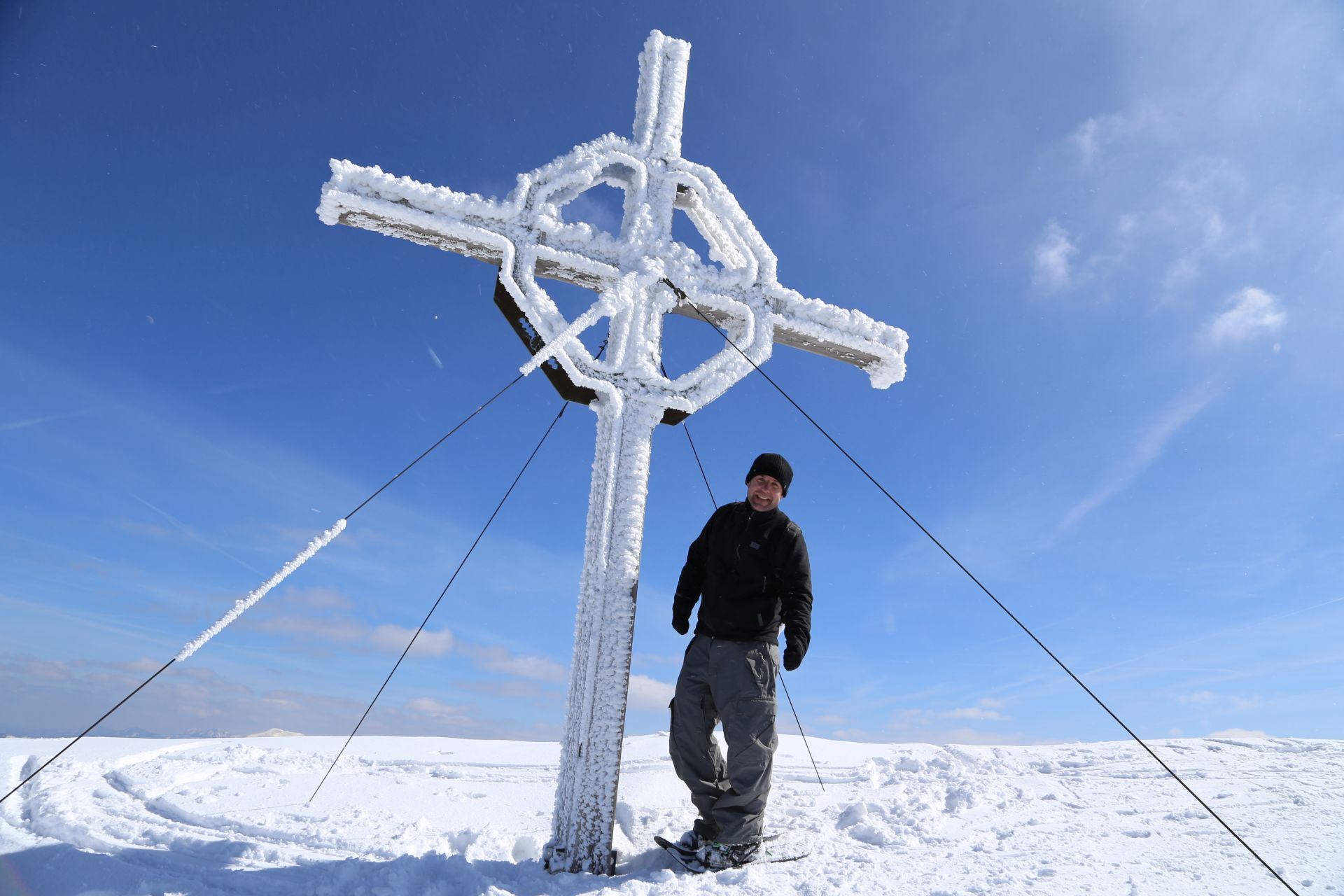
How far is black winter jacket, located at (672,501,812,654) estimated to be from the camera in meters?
3.19

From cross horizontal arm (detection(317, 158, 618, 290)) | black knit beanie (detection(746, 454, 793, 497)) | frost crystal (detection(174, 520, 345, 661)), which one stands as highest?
cross horizontal arm (detection(317, 158, 618, 290))

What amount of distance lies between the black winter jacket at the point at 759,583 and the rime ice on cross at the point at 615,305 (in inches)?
17.1

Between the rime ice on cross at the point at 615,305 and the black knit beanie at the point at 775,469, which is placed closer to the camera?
the rime ice on cross at the point at 615,305

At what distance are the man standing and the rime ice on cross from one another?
43 centimetres

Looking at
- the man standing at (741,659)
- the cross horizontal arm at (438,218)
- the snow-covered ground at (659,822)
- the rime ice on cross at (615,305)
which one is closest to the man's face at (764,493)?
the man standing at (741,659)

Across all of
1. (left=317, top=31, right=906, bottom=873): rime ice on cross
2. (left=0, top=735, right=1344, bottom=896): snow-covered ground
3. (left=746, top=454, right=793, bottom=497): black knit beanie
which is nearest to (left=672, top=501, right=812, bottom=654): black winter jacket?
(left=746, top=454, right=793, bottom=497): black knit beanie

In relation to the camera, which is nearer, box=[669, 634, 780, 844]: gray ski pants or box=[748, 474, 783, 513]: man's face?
box=[669, 634, 780, 844]: gray ski pants

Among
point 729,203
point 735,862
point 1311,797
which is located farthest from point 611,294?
point 1311,797

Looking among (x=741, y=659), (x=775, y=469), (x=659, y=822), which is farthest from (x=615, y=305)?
Answer: (x=659, y=822)

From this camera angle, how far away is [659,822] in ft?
12.3

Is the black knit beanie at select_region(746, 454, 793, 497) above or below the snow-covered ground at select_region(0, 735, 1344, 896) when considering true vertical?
above

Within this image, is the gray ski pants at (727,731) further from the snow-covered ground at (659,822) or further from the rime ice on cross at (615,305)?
the rime ice on cross at (615,305)

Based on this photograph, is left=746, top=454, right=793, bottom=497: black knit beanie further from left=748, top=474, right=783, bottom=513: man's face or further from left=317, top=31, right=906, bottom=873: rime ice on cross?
left=317, top=31, right=906, bottom=873: rime ice on cross

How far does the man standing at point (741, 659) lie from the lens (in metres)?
3.02
